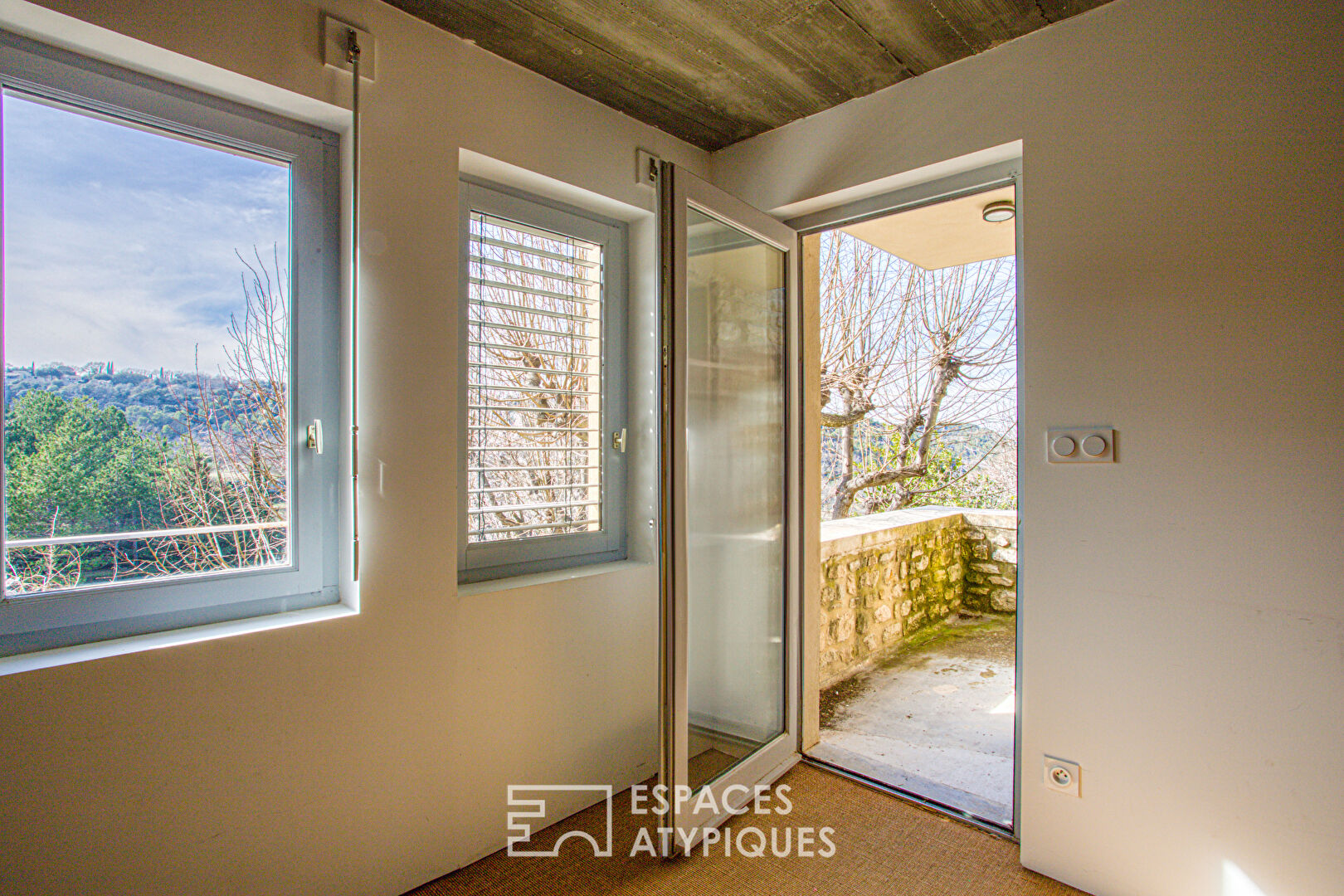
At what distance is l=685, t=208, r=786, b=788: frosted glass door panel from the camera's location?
212cm

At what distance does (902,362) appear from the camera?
207 inches

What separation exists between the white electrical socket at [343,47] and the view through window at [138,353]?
296 mm

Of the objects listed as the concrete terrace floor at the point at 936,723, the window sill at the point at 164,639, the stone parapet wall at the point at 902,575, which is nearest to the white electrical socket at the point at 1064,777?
the concrete terrace floor at the point at 936,723

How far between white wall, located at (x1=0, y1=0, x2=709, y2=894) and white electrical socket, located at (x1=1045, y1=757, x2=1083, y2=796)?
1.28 meters

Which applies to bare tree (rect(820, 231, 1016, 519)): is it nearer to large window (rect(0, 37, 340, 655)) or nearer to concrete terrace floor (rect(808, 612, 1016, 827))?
concrete terrace floor (rect(808, 612, 1016, 827))

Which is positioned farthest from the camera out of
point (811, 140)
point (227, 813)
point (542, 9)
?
point (811, 140)

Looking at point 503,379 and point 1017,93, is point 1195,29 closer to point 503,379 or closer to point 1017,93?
point 1017,93

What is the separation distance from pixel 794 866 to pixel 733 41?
2.32 m

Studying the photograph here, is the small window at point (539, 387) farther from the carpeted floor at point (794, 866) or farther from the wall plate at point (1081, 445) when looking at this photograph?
the wall plate at point (1081, 445)

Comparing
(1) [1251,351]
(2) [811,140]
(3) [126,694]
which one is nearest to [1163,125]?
(1) [1251,351]

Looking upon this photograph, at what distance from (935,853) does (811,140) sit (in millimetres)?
2309

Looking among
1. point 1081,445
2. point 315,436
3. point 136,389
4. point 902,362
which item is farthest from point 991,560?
point 136,389

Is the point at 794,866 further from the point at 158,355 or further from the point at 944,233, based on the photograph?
the point at 944,233

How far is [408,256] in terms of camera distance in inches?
70.0
